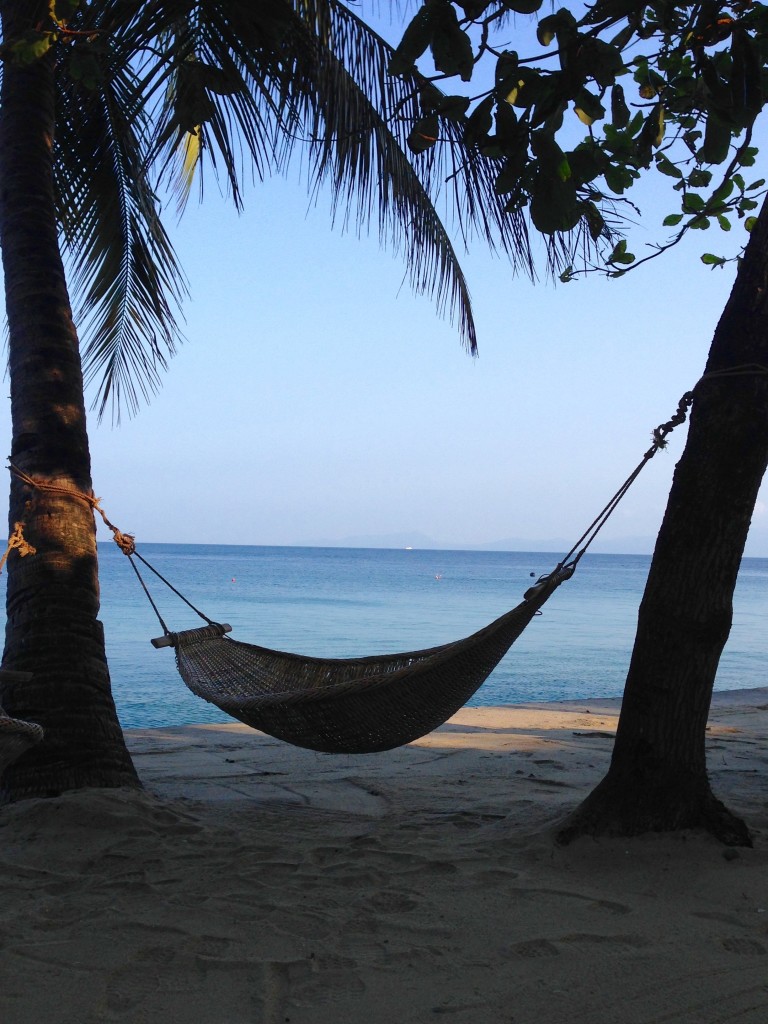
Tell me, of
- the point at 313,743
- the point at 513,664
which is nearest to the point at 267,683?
the point at 313,743

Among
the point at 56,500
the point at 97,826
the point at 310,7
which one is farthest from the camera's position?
the point at 310,7

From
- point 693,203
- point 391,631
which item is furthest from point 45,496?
point 391,631

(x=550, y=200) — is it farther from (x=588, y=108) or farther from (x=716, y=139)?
(x=716, y=139)

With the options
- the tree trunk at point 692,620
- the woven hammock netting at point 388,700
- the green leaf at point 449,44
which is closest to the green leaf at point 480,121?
the green leaf at point 449,44

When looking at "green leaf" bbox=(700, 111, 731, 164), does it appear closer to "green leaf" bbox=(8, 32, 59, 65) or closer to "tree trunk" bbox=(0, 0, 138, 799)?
"green leaf" bbox=(8, 32, 59, 65)

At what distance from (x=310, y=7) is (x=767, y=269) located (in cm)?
226

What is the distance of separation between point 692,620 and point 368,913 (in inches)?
37.3

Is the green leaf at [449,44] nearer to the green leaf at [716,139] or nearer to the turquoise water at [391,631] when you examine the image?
the green leaf at [716,139]

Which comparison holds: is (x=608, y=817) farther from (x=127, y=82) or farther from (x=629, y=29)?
(x=127, y=82)

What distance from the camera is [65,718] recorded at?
236 centimetres

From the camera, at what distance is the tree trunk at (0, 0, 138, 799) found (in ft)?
7.75

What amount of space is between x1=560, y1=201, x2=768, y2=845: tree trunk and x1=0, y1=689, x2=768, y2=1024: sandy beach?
0.29ft

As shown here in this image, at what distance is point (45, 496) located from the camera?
98.8 inches

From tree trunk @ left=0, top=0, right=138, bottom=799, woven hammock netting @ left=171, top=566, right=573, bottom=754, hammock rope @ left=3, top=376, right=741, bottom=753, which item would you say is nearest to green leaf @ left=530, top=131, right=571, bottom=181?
hammock rope @ left=3, top=376, right=741, bottom=753
